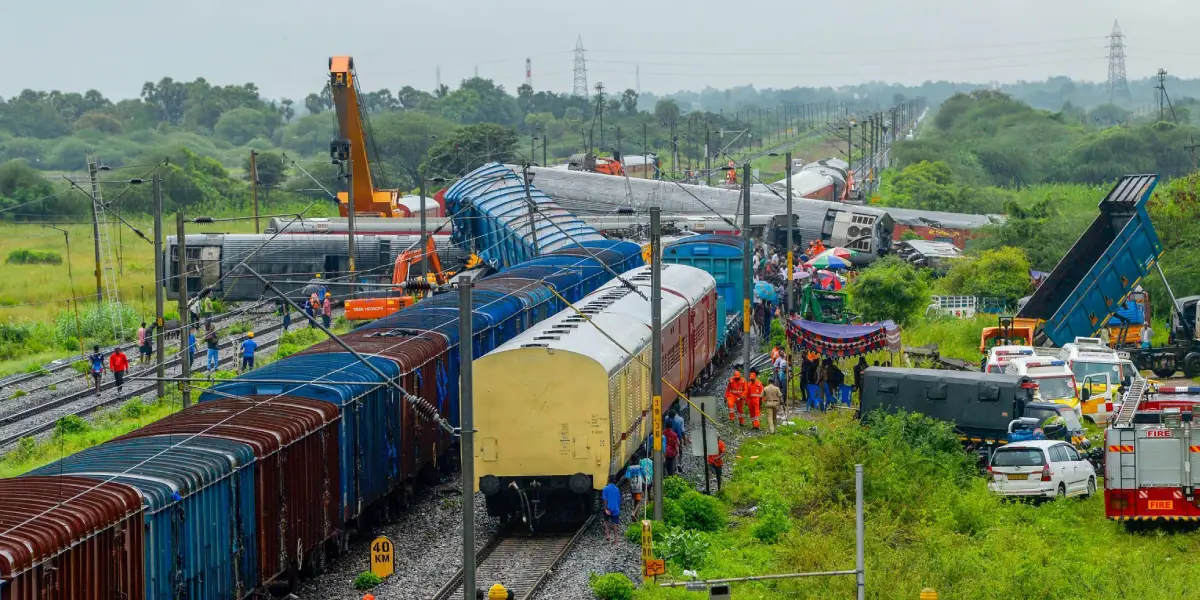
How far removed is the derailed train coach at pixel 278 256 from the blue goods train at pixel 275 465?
28935mm

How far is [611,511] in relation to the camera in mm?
21922

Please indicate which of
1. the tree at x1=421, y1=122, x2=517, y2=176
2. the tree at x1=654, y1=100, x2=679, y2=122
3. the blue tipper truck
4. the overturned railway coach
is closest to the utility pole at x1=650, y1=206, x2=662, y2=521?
the overturned railway coach

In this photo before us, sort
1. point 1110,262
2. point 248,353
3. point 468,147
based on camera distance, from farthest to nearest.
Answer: point 468,147 → point 248,353 → point 1110,262

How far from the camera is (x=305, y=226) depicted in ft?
215

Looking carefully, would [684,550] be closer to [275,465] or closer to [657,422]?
[657,422]

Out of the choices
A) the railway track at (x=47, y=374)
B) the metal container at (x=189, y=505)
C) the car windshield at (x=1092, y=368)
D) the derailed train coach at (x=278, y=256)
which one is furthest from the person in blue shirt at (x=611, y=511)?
the derailed train coach at (x=278, y=256)

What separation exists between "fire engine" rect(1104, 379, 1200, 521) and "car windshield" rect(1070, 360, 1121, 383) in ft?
32.5

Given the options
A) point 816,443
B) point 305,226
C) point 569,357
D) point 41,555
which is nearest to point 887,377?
point 816,443

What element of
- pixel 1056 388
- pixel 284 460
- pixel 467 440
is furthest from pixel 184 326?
pixel 1056 388

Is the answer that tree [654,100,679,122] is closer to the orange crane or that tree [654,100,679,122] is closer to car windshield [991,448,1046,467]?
the orange crane

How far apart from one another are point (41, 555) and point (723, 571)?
9812 millimetres

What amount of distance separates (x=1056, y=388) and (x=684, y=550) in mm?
12052

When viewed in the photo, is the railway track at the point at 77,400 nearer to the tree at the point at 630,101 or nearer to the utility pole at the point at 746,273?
the utility pole at the point at 746,273

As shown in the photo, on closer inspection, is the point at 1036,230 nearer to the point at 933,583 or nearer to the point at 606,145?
the point at 933,583
